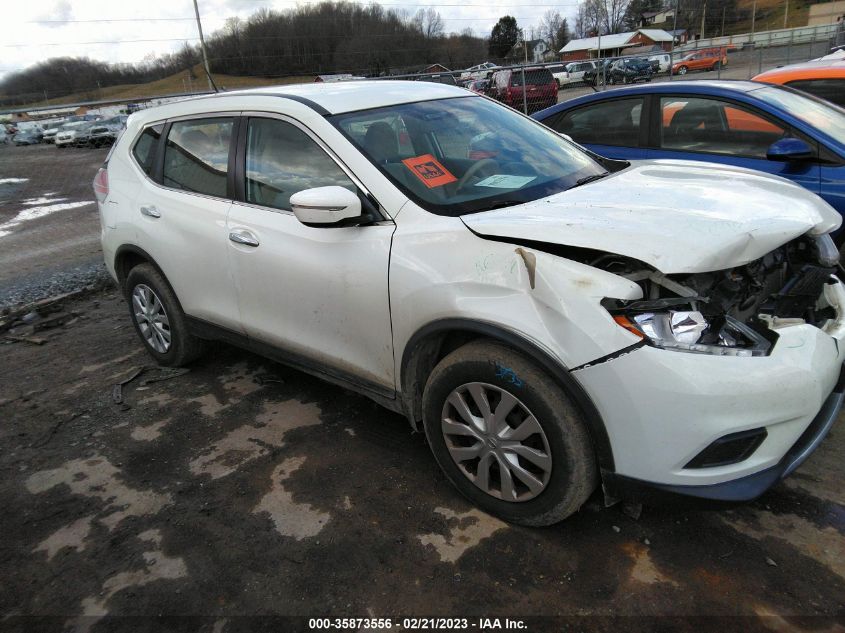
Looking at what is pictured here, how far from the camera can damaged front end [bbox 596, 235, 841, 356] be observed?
2.08 meters

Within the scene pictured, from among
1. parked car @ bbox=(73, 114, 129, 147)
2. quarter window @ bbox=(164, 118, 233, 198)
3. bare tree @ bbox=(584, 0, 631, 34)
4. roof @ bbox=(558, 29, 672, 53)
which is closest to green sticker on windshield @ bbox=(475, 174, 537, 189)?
quarter window @ bbox=(164, 118, 233, 198)

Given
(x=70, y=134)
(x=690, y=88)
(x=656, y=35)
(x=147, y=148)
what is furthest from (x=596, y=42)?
(x=147, y=148)

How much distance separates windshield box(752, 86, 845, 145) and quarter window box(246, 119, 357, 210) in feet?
11.4

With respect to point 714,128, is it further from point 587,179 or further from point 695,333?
point 695,333

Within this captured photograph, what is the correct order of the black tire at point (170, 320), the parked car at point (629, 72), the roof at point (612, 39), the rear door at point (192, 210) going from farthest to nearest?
the roof at point (612, 39), the parked car at point (629, 72), the black tire at point (170, 320), the rear door at point (192, 210)

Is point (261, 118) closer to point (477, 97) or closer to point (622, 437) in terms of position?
point (477, 97)

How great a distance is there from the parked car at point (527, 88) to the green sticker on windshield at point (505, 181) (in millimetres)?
15721

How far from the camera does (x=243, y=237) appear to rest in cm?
325

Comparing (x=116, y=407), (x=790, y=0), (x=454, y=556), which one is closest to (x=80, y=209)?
(x=116, y=407)

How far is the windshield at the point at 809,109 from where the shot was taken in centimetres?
443

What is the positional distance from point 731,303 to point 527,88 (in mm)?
17284

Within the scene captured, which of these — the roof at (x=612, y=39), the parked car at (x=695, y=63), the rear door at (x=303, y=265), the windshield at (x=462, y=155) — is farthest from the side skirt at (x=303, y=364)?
the roof at (x=612, y=39)

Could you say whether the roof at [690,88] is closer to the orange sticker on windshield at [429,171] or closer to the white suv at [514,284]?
the white suv at [514,284]

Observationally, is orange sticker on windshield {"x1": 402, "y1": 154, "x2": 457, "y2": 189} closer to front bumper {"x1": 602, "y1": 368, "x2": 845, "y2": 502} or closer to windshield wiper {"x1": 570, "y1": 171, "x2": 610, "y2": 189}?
windshield wiper {"x1": 570, "y1": 171, "x2": 610, "y2": 189}
